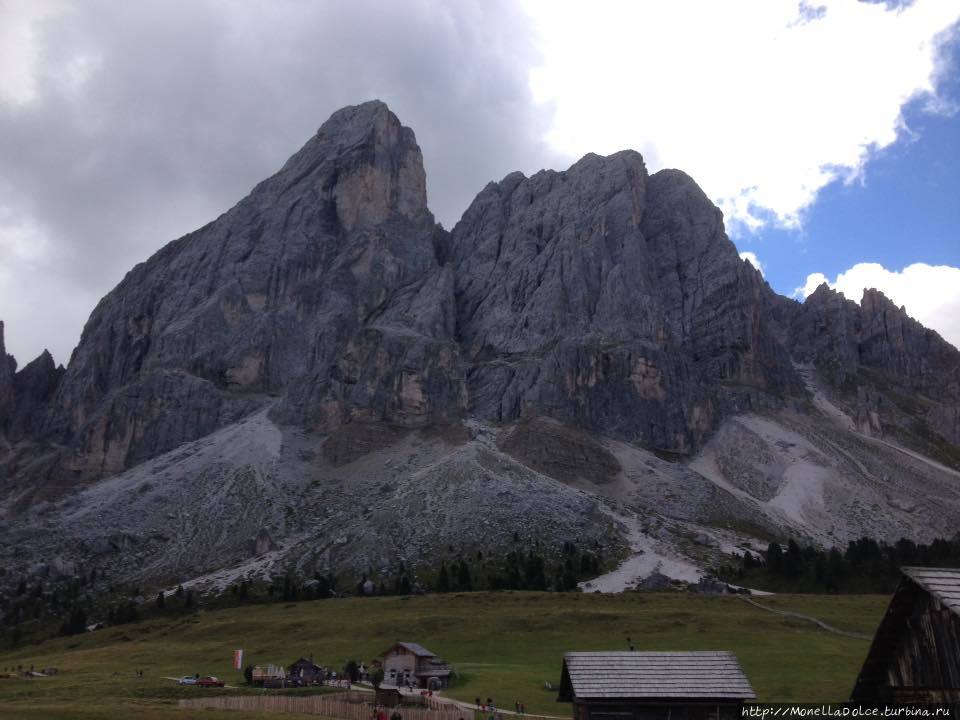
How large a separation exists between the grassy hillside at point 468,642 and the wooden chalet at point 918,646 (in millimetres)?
31636

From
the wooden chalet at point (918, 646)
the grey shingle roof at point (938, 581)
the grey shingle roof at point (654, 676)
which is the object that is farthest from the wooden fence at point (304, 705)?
the grey shingle roof at point (938, 581)

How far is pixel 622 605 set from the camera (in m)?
103

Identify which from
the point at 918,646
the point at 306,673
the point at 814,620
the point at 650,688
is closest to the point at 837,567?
the point at 814,620

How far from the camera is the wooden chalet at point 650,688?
103 ft

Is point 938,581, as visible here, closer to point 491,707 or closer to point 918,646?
point 918,646

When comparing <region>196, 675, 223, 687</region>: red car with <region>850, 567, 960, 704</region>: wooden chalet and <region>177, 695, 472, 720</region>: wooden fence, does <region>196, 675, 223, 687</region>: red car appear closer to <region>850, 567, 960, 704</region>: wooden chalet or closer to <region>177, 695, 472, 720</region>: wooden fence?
<region>177, 695, 472, 720</region>: wooden fence

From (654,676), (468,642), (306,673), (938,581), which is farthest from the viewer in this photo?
(468,642)

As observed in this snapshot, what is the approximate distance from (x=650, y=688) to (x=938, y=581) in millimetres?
18158

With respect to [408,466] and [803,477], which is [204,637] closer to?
[408,466]

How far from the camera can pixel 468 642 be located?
84625 mm

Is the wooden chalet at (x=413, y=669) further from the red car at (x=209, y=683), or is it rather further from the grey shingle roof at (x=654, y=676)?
the grey shingle roof at (x=654, y=676)

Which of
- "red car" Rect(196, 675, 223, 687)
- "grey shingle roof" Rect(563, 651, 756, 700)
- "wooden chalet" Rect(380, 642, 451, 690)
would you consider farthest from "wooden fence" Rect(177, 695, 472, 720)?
"grey shingle roof" Rect(563, 651, 756, 700)

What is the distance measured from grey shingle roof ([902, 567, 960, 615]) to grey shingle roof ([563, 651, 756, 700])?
1785 cm

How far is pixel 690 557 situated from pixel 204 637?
77.4 metres
